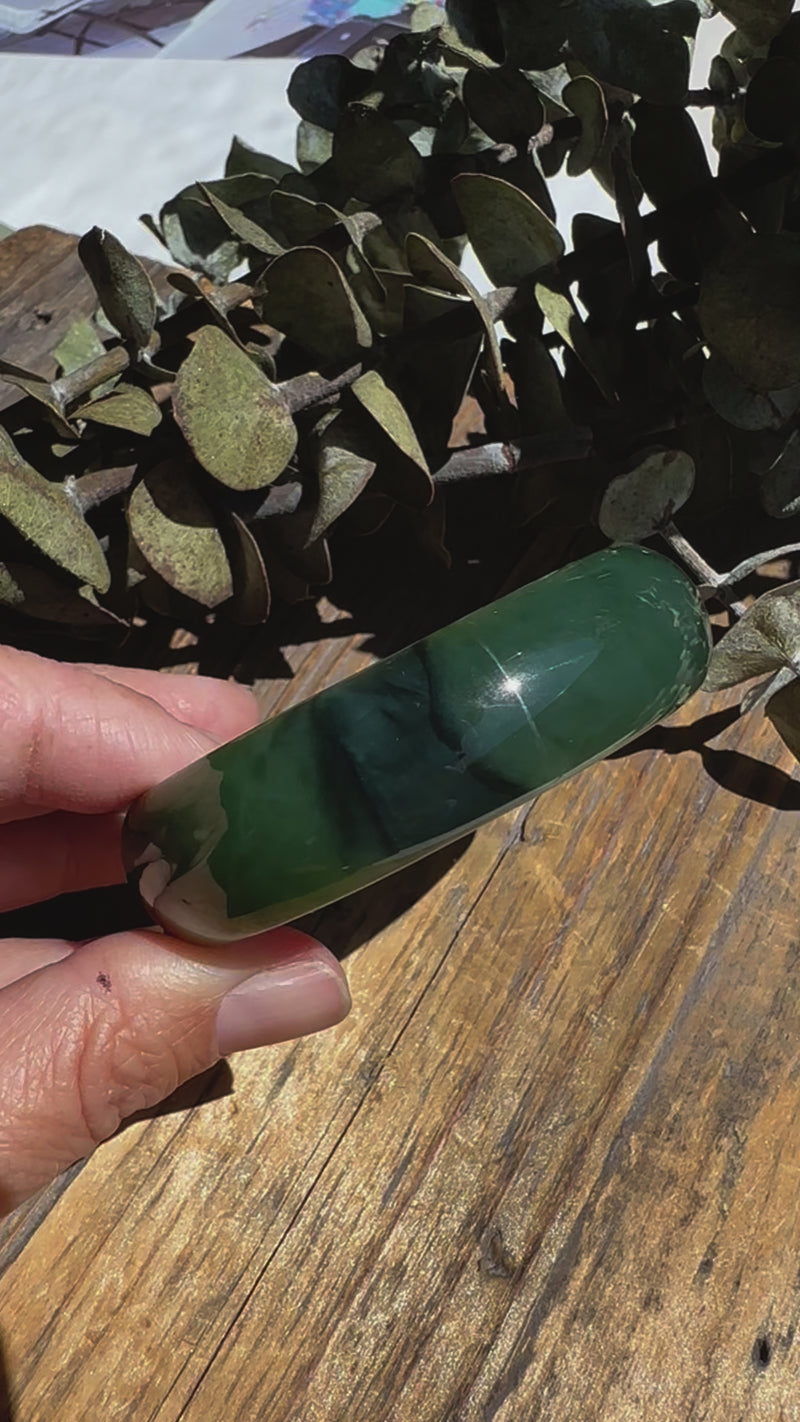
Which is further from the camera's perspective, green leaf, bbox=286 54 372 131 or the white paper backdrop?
the white paper backdrop

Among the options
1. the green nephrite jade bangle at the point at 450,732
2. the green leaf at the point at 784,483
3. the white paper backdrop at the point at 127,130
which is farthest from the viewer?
the white paper backdrop at the point at 127,130

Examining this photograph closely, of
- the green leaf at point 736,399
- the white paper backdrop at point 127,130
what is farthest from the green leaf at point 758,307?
the white paper backdrop at point 127,130

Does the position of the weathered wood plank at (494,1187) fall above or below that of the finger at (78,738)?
below

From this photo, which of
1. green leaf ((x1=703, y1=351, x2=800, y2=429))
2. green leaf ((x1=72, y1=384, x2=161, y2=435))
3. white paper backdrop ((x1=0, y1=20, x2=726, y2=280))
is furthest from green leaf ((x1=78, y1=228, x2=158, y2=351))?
white paper backdrop ((x1=0, y1=20, x2=726, y2=280))

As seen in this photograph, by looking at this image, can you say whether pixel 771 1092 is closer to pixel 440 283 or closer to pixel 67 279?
pixel 440 283

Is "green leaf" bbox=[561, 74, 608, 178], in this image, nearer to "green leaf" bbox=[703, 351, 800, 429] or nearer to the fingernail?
"green leaf" bbox=[703, 351, 800, 429]

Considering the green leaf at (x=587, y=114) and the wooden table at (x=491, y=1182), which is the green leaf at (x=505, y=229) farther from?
the wooden table at (x=491, y=1182)

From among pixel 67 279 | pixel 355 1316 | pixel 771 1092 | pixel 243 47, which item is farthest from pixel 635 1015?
pixel 243 47
